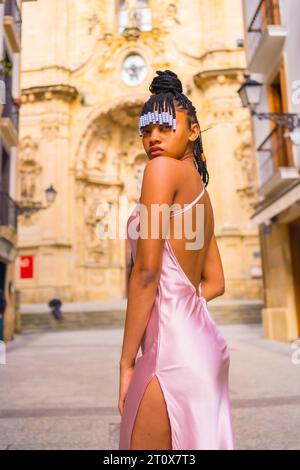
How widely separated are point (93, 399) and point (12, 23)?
11.2 metres

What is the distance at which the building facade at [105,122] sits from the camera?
21.5m

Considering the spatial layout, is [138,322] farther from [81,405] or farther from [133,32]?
→ [133,32]

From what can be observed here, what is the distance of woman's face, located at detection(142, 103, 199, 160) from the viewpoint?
1.55 meters

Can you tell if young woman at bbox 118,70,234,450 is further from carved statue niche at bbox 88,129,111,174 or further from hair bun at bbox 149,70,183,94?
carved statue niche at bbox 88,129,111,174

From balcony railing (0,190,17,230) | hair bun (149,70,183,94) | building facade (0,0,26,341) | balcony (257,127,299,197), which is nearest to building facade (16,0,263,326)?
building facade (0,0,26,341)

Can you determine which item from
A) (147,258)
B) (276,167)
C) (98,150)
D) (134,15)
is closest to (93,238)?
(98,150)

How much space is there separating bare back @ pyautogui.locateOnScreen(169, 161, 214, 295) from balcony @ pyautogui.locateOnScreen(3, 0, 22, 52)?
40.5ft

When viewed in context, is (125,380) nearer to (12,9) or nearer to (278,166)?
(278,166)

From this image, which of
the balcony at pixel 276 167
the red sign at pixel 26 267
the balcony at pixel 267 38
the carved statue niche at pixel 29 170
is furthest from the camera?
the carved statue niche at pixel 29 170

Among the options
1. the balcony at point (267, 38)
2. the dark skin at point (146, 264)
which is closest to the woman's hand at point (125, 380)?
the dark skin at point (146, 264)

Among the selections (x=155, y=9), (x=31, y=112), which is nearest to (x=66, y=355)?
(x=31, y=112)

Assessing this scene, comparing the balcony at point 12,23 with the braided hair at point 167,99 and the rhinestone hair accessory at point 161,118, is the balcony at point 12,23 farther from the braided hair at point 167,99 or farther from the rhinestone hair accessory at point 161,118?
the rhinestone hair accessory at point 161,118

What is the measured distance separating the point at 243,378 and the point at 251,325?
9494 mm

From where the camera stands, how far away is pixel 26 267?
70.5 feet
